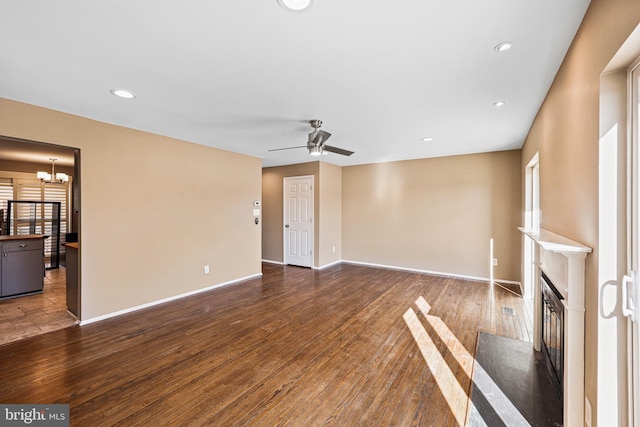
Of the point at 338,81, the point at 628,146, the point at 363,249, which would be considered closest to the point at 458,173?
the point at 363,249

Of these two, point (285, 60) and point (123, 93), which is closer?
point (285, 60)

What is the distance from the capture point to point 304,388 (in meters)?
2.06

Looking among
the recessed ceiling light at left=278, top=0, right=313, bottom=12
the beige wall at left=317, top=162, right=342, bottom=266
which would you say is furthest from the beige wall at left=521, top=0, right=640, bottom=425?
the beige wall at left=317, top=162, right=342, bottom=266

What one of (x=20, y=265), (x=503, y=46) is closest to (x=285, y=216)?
(x=20, y=265)

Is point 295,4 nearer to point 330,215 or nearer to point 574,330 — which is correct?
point 574,330

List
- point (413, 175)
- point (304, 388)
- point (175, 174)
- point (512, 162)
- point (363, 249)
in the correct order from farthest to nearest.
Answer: point (363, 249)
point (413, 175)
point (512, 162)
point (175, 174)
point (304, 388)

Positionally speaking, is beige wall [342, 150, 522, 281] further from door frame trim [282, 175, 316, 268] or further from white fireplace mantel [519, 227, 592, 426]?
white fireplace mantel [519, 227, 592, 426]

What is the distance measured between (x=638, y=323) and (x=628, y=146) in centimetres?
76

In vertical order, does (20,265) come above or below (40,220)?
below

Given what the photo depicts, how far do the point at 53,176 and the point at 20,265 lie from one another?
2.98m

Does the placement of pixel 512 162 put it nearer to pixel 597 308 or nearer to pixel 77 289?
pixel 597 308

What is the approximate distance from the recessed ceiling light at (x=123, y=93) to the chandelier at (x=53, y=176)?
4.69 m

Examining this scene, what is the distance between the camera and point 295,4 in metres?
1.39

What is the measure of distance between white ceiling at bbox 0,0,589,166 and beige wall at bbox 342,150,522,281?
1.85 meters
